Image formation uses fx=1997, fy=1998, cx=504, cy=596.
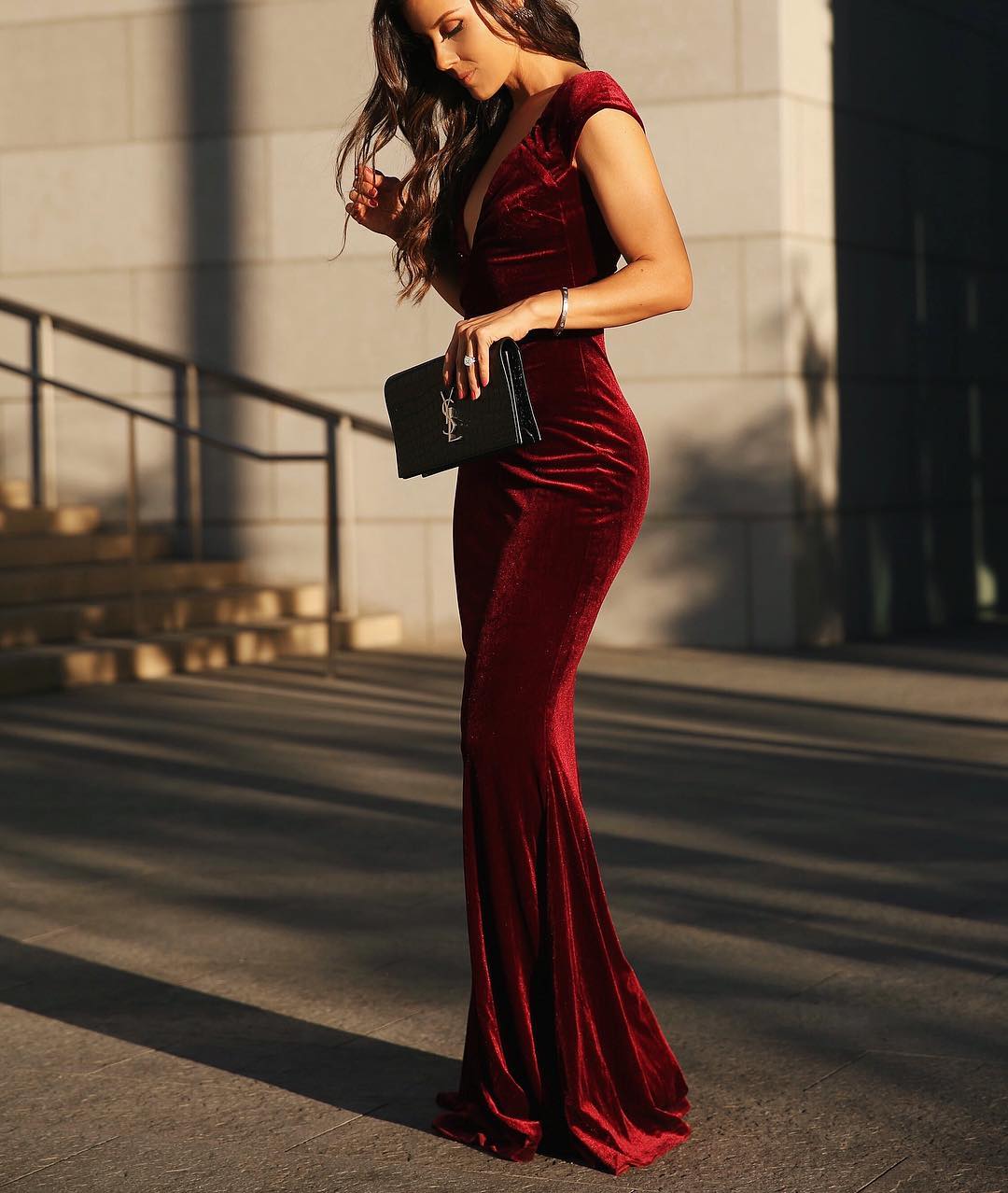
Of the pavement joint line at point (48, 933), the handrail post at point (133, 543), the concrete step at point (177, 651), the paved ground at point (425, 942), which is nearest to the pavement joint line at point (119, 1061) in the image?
the paved ground at point (425, 942)

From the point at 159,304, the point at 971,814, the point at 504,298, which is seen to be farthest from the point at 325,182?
the point at 504,298

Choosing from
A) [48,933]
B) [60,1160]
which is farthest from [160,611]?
[60,1160]

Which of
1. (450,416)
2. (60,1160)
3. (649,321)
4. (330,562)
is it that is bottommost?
(60,1160)

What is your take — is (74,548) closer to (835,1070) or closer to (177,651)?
(177,651)

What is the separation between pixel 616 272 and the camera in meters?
3.17

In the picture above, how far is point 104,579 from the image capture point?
451 inches

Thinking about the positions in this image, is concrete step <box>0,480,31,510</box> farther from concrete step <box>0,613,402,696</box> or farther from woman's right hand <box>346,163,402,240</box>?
woman's right hand <box>346,163,402,240</box>

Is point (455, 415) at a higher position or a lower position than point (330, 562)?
higher

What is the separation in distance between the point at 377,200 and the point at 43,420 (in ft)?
30.9

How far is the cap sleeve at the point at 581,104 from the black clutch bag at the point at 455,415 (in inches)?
13.3

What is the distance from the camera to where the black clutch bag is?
313 cm

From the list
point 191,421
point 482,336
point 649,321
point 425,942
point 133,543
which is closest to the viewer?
point 482,336

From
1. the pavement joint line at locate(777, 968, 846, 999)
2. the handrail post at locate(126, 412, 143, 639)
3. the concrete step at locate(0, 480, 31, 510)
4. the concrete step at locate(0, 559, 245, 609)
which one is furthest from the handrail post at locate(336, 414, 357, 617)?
the pavement joint line at locate(777, 968, 846, 999)

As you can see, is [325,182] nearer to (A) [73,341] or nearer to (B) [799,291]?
(A) [73,341]
